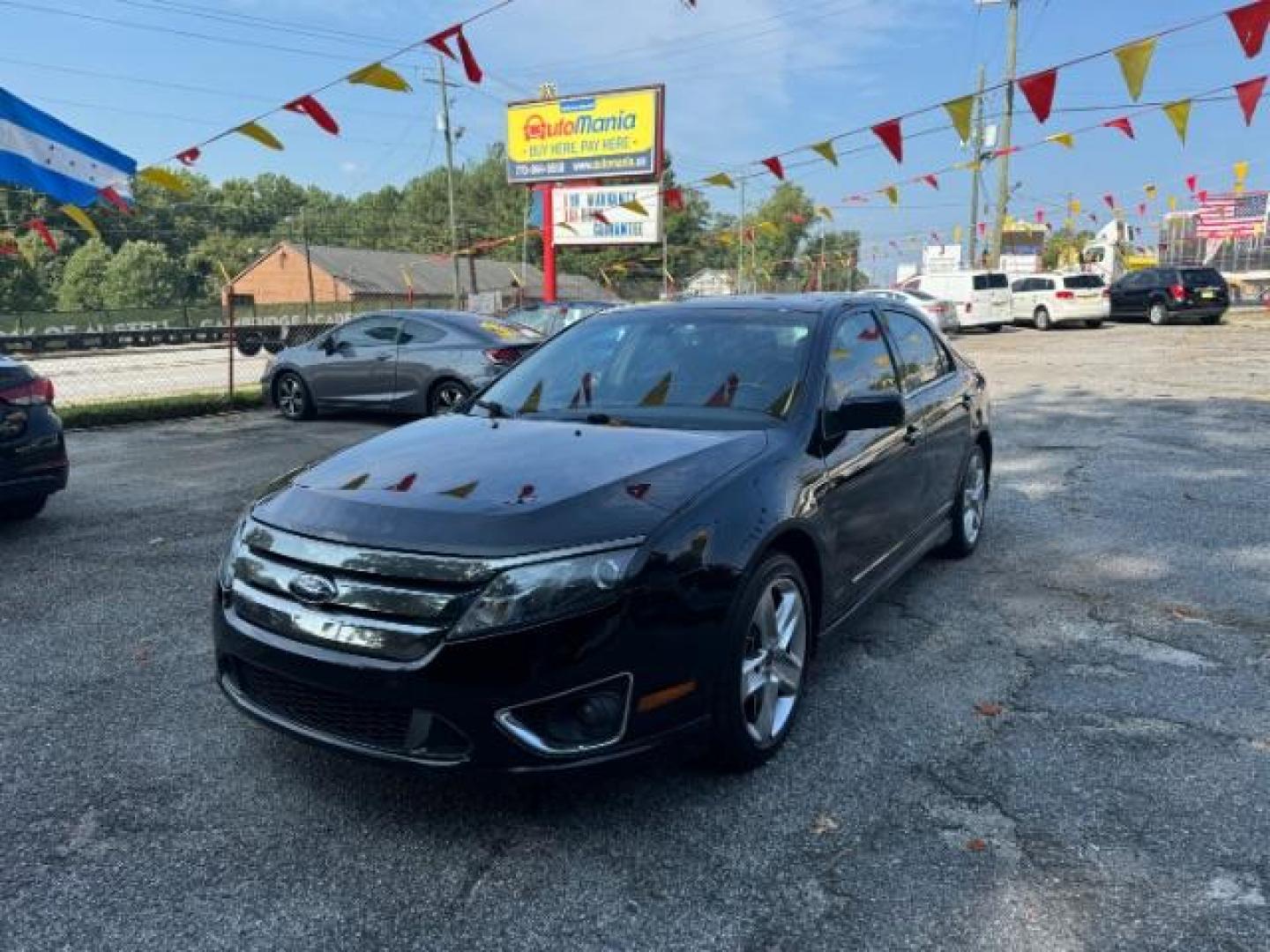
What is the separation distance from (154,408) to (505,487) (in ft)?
35.6

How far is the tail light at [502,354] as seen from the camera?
35.4 feet

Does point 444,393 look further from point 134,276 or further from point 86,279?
point 86,279

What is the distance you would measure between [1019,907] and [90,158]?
1092 cm

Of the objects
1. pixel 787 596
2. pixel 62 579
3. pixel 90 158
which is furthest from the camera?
pixel 90 158

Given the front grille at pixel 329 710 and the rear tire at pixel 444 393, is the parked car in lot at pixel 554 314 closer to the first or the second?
the rear tire at pixel 444 393

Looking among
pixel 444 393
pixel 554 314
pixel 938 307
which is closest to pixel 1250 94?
pixel 444 393

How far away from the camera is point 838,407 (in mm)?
3637

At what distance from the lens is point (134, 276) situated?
236 ft

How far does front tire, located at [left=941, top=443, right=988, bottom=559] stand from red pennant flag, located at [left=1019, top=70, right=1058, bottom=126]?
487 cm

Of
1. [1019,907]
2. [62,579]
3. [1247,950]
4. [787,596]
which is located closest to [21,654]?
[62,579]

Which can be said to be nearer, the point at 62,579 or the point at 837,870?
the point at 837,870

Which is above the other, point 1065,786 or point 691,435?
point 691,435

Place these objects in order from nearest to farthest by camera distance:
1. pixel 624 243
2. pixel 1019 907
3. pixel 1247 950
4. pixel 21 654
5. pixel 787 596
Answer: pixel 1247 950, pixel 1019 907, pixel 787 596, pixel 21 654, pixel 624 243

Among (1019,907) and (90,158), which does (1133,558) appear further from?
(90,158)
